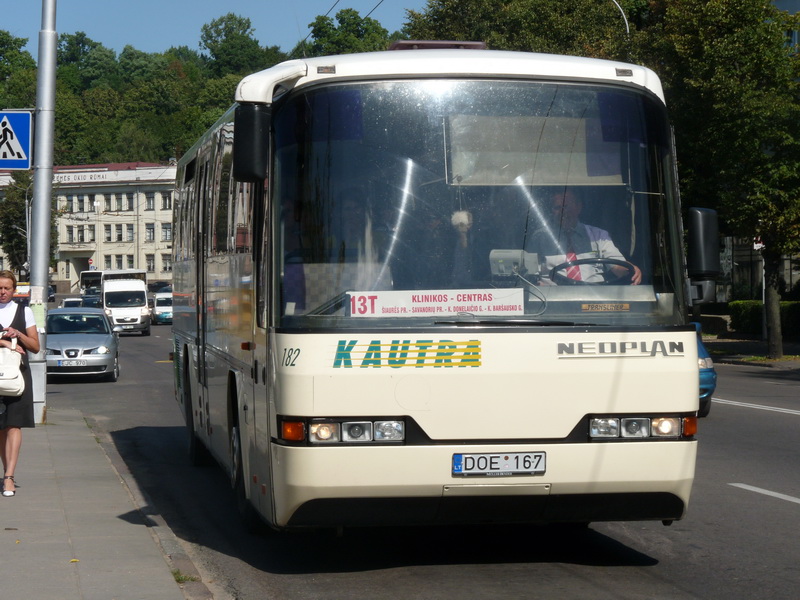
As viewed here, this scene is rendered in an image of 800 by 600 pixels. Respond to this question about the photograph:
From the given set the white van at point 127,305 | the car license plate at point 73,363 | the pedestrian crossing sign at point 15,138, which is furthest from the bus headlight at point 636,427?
the white van at point 127,305

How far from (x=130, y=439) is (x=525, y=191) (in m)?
10.00

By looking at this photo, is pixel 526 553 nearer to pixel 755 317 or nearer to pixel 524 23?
pixel 755 317

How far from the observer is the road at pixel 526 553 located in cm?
698

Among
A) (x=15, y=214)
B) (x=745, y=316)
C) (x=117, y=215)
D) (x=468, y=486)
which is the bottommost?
(x=468, y=486)

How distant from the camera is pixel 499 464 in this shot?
670 cm

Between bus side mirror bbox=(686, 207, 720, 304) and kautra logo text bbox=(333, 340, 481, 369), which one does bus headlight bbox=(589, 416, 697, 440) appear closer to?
kautra logo text bbox=(333, 340, 481, 369)

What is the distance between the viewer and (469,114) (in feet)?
23.0

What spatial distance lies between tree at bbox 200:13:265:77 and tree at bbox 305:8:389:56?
199ft

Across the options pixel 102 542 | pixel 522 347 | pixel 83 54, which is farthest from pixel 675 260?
pixel 83 54

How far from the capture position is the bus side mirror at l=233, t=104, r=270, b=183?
6746 mm

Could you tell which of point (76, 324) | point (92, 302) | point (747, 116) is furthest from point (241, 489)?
point (92, 302)

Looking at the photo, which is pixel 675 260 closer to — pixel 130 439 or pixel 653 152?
pixel 653 152

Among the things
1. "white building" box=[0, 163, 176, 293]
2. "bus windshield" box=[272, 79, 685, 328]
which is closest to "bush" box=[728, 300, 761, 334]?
"bus windshield" box=[272, 79, 685, 328]

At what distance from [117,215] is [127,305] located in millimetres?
71798
